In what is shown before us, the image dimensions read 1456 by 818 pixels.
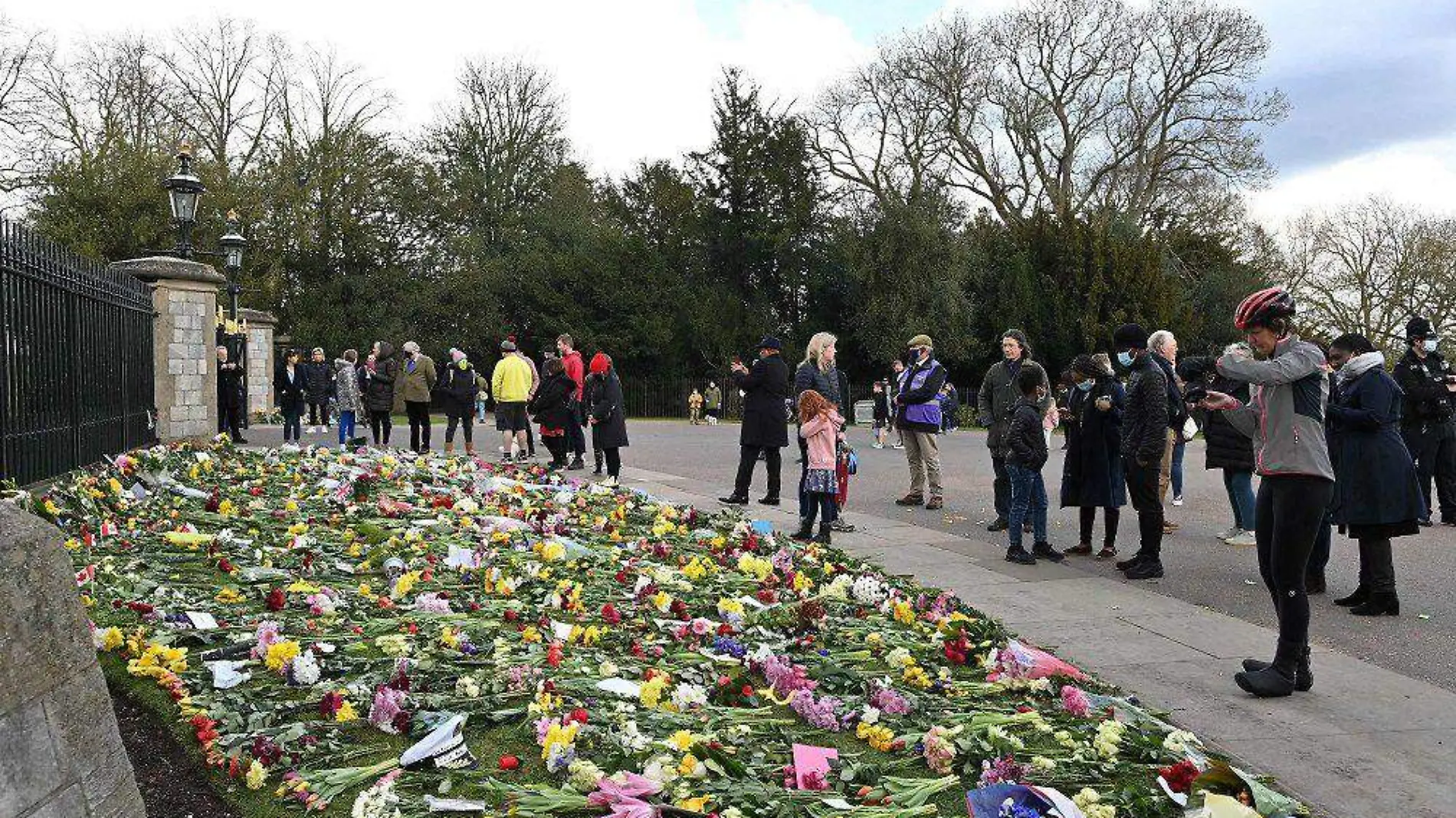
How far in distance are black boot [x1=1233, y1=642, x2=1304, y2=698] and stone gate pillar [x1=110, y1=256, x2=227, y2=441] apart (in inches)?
497

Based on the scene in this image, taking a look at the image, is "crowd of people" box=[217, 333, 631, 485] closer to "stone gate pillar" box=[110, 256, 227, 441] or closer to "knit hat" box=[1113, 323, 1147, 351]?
"stone gate pillar" box=[110, 256, 227, 441]

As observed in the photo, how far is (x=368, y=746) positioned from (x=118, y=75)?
4326 cm

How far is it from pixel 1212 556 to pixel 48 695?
8531 mm

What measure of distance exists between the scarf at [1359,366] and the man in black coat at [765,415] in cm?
513

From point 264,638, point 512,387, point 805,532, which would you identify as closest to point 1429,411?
point 805,532

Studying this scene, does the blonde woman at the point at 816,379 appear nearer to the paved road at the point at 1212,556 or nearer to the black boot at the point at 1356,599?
the paved road at the point at 1212,556

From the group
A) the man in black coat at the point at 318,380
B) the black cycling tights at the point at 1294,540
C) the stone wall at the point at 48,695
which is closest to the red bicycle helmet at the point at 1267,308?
the black cycling tights at the point at 1294,540

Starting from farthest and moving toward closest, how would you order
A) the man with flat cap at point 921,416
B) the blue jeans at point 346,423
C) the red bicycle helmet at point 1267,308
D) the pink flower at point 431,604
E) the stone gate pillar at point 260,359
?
the stone gate pillar at point 260,359, the blue jeans at point 346,423, the man with flat cap at point 921,416, the pink flower at point 431,604, the red bicycle helmet at point 1267,308

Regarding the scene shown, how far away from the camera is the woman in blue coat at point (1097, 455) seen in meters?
8.56

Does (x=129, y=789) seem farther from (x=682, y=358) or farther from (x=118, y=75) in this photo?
(x=118, y=75)

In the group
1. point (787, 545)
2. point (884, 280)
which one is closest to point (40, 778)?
point (787, 545)

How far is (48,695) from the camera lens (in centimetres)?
235

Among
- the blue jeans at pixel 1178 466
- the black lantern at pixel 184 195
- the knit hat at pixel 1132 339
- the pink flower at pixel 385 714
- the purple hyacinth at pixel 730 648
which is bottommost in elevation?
the purple hyacinth at pixel 730 648

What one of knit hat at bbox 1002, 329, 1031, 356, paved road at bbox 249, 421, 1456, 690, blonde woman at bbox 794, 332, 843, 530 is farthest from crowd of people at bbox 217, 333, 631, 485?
knit hat at bbox 1002, 329, 1031, 356
